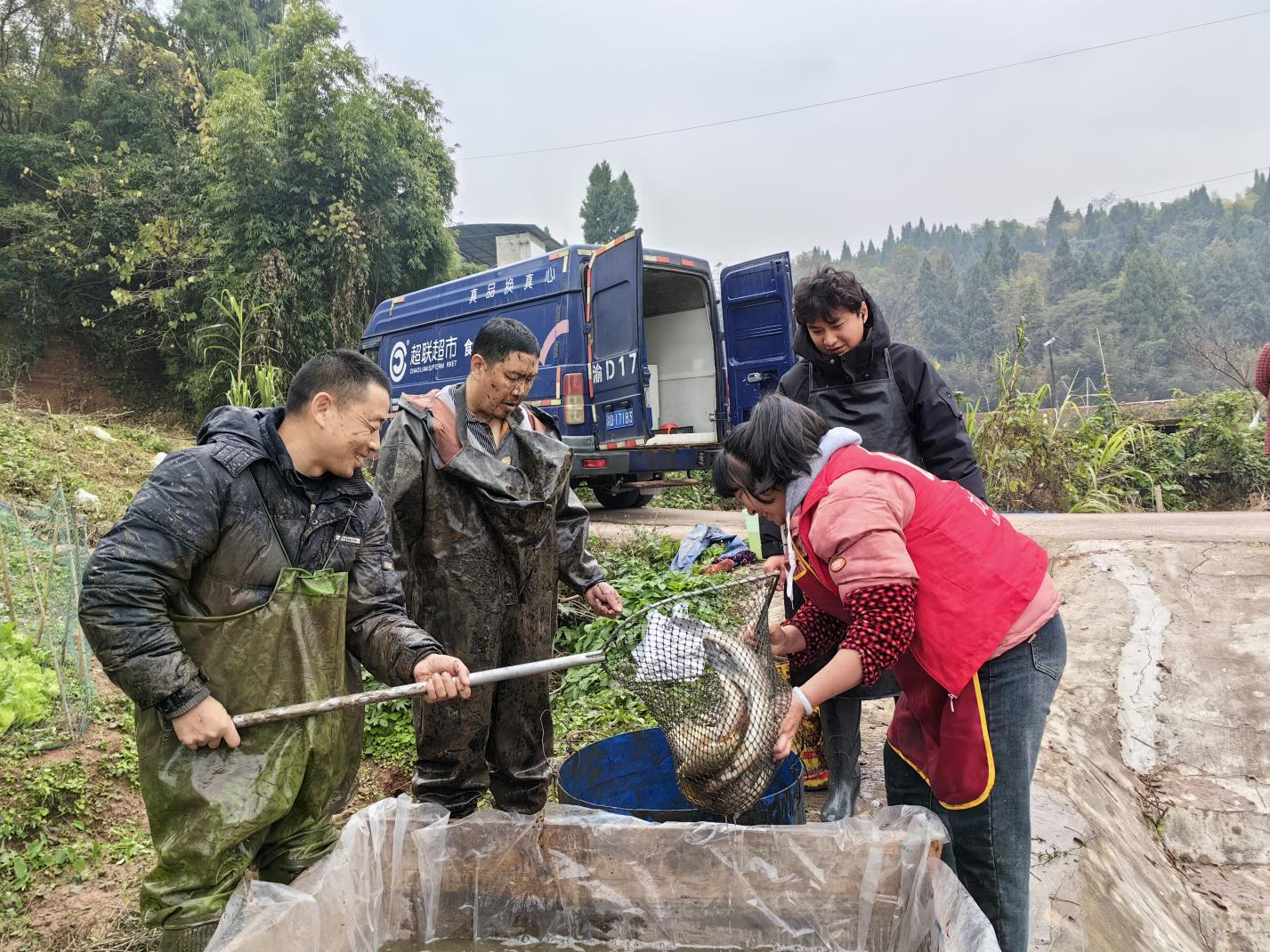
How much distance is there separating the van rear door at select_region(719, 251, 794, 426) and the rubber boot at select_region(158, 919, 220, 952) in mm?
6828

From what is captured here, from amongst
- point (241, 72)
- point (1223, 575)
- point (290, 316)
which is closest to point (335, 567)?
point (1223, 575)

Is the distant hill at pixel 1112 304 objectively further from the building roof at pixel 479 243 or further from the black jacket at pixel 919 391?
the black jacket at pixel 919 391

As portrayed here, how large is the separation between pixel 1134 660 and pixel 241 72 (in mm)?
15968

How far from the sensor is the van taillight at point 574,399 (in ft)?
26.2

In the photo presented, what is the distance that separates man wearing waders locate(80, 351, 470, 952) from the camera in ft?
5.27

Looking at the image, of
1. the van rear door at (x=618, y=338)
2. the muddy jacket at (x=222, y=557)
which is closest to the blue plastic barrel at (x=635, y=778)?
the muddy jacket at (x=222, y=557)

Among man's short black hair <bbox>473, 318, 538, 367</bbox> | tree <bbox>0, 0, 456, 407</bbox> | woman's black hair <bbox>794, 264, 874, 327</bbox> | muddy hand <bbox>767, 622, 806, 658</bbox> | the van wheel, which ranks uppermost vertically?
tree <bbox>0, 0, 456, 407</bbox>

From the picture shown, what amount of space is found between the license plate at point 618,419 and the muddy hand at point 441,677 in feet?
18.9

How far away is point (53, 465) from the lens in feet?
24.4

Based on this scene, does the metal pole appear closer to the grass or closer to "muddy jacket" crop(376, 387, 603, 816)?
"muddy jacket" crop(376, 387, 603, 816)

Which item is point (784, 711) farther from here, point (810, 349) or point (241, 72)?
point (241, 72)

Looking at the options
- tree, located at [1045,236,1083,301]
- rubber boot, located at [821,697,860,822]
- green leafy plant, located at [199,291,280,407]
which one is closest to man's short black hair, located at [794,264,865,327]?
rubber boot, located at [821,697,860,822]

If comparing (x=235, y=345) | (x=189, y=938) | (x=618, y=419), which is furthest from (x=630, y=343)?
(x=235, y=345)

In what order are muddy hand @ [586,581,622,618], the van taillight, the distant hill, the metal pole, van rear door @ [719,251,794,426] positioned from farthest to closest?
the distant hill → the metal pole → van rear door @ [719,251,794,426] → the van taillight → muddy hand @ [586,581,622,618]
